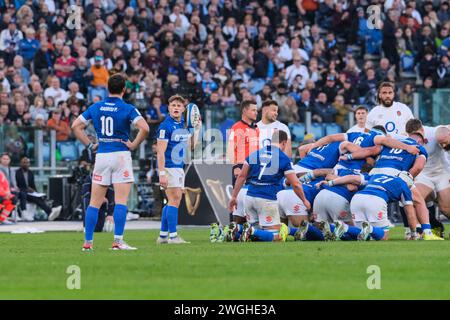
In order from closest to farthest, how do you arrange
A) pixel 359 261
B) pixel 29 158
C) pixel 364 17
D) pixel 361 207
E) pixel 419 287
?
pixel 419 287
pixel 359 261
pixel 361 207
pixel 29 158
pixel 364 17

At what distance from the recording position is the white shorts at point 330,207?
18500 millimetres

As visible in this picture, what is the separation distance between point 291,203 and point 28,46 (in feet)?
42.9

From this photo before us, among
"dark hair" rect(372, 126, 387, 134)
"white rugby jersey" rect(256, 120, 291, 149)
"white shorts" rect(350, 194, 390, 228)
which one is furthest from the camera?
"white rugby jersey" rect(256, 120, 291, 149)

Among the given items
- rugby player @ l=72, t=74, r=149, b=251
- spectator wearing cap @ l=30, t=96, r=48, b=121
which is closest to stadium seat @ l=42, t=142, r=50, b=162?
spectator wearing cap @ l=30, t=96, r=48, b=121

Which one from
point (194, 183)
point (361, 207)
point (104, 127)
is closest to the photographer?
point (104, 127)

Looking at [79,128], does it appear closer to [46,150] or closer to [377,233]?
[377,233]

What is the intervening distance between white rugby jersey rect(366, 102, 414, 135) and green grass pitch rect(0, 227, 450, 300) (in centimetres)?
349

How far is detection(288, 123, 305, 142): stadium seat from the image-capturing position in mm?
28734

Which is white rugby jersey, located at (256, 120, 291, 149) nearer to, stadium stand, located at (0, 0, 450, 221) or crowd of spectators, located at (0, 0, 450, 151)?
stadium stand, located at (0, 0, 450, 221)

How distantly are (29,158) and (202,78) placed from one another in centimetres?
516

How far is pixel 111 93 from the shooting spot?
16.1 m

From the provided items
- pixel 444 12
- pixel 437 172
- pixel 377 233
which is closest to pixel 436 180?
pixel 437 172
